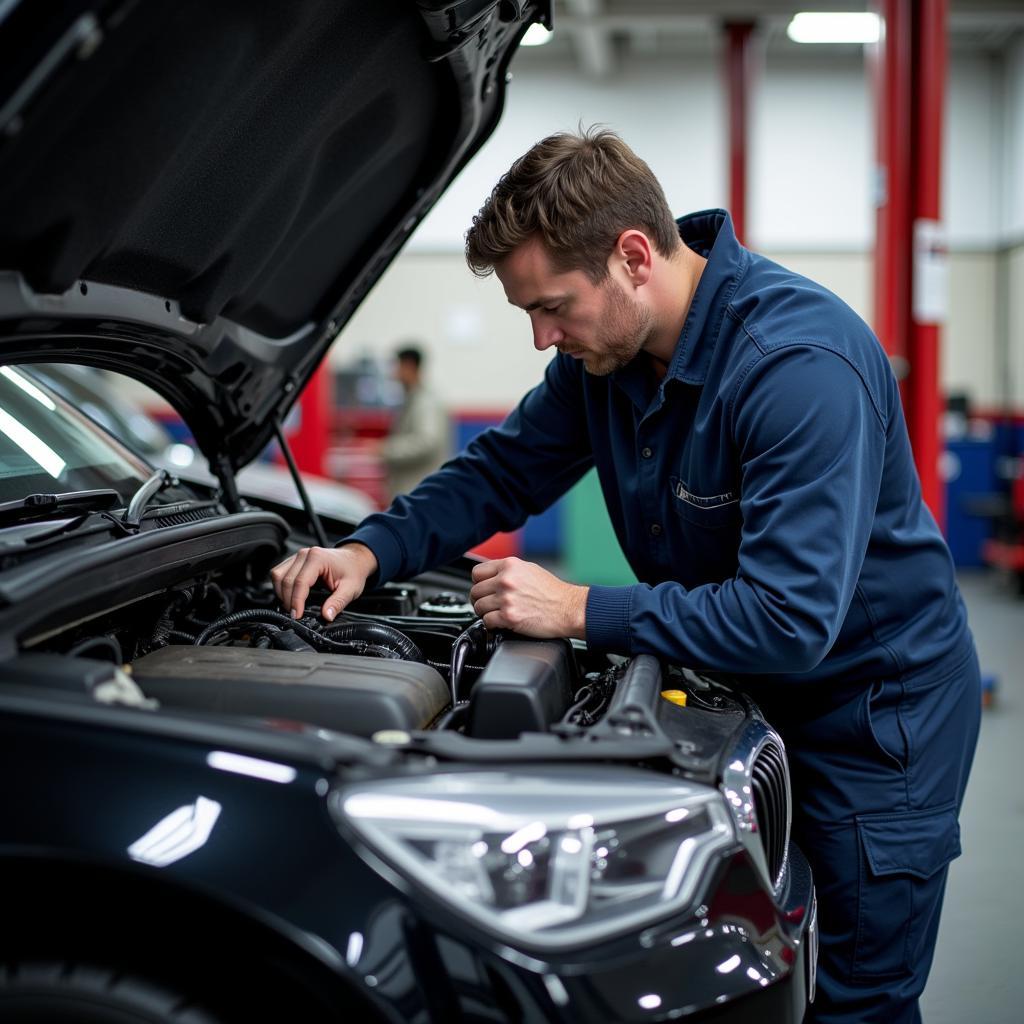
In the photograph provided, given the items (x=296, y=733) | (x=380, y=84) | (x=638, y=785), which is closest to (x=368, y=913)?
(x=296, y=733)

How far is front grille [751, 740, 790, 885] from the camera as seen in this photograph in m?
1.38

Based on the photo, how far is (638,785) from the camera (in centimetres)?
117

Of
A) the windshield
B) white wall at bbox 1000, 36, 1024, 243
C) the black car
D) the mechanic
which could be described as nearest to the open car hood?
the black car

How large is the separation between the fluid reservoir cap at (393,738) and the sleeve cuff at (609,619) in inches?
15.0

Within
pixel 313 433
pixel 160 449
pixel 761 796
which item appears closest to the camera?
pixel 761 796

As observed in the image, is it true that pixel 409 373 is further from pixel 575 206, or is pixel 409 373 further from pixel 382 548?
pixel 575 206

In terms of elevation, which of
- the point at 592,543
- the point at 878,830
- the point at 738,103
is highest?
the point at 738,103

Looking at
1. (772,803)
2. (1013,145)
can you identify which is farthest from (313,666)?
(1013,145)

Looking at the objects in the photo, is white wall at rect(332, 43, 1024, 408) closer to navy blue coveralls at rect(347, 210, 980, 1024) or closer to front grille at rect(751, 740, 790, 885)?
navy blue coveralls at rect(347, 210, 980, 1024)

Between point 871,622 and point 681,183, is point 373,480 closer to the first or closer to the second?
point 681,183

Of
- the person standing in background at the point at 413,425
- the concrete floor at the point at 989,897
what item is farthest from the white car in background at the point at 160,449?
the concrete floor at the point at 989,897

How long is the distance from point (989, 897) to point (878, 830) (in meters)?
1.26

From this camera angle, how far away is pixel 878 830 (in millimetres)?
1631

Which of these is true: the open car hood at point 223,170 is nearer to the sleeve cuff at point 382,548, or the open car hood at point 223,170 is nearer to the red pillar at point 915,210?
the sleeve cuff at point 382,548
